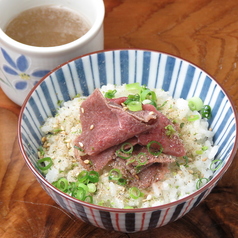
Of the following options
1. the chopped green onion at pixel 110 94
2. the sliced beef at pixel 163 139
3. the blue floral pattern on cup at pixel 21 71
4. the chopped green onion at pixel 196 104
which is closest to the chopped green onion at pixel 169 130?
the sliced beef at pixel 163 139

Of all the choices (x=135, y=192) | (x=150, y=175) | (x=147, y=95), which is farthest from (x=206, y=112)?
(x=135, y=192)

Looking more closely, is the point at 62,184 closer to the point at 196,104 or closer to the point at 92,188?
the point at 92,188

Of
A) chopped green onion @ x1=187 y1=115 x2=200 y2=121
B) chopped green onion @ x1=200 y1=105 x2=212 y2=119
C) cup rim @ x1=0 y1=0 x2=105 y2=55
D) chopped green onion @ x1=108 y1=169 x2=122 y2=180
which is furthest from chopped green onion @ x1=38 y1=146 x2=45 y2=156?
chopped green onion @ x1=200 y1=105 x2=212 y2=119

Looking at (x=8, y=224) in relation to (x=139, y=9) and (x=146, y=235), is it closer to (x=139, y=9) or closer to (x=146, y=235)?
(x=146, y=235)

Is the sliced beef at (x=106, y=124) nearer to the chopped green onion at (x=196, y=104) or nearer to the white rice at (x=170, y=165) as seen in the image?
the white rice at (x=170, y=165)

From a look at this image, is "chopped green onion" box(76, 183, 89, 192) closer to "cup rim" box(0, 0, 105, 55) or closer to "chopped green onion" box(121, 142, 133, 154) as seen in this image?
"chopped green onion" box(121, 142, 133, 154)

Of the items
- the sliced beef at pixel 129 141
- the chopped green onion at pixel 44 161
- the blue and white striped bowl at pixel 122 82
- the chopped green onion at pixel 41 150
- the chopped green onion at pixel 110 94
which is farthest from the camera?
the chopped green onion at pixel 110 94
